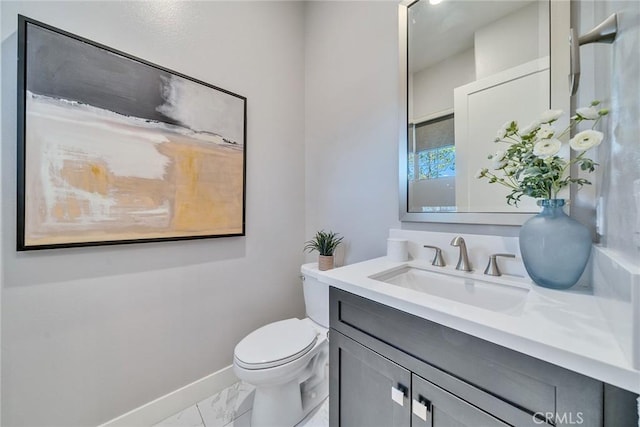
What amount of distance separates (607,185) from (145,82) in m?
1.77

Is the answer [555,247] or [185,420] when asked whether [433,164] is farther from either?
[185,420]

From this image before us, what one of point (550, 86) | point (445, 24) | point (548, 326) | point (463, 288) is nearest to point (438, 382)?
point (548, 326)

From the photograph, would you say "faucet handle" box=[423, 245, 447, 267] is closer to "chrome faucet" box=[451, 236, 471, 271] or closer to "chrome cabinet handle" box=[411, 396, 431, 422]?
"chrome faucet" box=[451, 236, 471, 271]

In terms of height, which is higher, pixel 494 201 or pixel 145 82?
pixel 145 82

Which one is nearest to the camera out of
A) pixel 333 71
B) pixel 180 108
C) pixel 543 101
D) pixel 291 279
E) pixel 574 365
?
pixel 574 365

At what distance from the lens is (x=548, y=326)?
0.52m

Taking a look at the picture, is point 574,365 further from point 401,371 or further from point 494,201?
point 494,201

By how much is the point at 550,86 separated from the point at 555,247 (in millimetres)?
602

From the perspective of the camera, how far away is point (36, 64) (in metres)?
0.93

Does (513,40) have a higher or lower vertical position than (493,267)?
higher

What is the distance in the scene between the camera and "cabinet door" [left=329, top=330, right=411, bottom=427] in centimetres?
73

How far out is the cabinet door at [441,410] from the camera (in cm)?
57

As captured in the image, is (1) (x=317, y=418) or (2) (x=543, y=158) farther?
(1) (x=317, y=418)

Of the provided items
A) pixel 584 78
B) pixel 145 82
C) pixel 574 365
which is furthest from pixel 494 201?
pixel 145 82
